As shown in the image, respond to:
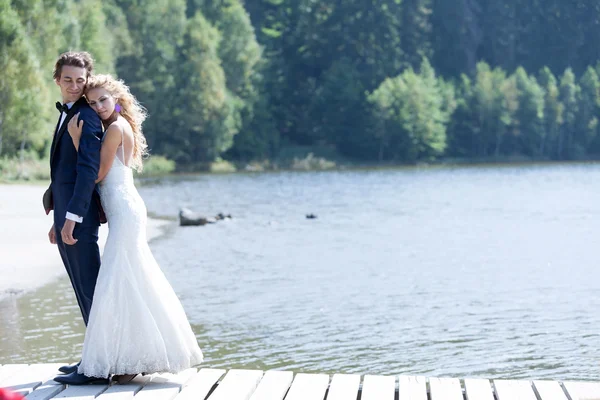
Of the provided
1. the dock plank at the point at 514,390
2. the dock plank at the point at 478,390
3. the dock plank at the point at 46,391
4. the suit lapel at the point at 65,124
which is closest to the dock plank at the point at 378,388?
the dock plank at the point at 478,390

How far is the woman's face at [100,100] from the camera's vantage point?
6660 millimetres

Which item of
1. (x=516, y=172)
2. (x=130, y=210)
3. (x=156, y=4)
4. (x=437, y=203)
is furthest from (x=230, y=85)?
(x=130, y=210)

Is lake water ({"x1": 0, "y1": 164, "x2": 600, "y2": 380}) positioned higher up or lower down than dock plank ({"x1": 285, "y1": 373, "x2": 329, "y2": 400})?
lower down

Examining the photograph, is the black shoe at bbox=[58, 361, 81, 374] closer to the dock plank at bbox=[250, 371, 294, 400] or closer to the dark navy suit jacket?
the dark navy suit jacket

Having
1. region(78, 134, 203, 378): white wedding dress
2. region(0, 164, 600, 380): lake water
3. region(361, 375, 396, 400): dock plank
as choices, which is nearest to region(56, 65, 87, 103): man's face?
region(78, 134, 203, 378): white wedding dress

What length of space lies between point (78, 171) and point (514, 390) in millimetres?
2988

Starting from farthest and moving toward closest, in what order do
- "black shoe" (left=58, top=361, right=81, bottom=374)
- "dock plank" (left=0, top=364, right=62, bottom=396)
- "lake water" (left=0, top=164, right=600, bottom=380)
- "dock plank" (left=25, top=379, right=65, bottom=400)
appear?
"lake water" (left=0, top=164, right=600, bottom=380) < "black shoe" (left=58, top=361, right=81, bottom=374) < "dock plank" (left=0, top=364, right=62, bottom=396) < "dock plank" (left=25, top=379, right=65, bottom=400)

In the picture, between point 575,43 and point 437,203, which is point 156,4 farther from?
point 575,43

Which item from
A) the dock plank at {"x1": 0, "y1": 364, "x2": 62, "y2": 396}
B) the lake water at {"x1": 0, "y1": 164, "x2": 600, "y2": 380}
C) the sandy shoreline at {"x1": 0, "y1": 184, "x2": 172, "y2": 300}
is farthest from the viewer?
the sandy shoreline at {"x1": 0, "y1": 184, "x2": 172, "y2": 300}

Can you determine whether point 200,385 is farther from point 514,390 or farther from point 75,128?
point 514,390

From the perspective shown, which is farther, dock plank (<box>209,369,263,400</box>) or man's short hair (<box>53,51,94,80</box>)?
man's short hair (<box>53,51,94,80</box>)

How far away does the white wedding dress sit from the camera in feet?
21.7

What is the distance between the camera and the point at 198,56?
69750 millimetres

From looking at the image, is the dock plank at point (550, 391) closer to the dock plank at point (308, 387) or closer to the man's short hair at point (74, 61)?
the dock plank at point (308, 387)
